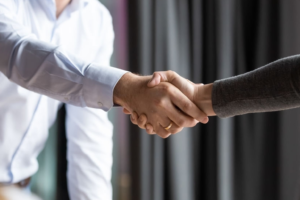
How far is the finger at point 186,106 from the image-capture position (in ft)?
3.42

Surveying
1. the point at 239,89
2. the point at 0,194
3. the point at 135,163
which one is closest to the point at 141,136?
the point at 135,163

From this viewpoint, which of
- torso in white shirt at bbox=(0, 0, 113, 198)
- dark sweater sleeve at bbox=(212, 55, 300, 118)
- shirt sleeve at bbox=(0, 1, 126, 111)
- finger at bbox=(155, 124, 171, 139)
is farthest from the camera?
torso in white shirt at bbox=(0, 0, 113, 198)

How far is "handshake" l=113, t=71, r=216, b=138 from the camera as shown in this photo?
1034 millimetres

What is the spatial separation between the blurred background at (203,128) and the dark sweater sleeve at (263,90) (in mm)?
454

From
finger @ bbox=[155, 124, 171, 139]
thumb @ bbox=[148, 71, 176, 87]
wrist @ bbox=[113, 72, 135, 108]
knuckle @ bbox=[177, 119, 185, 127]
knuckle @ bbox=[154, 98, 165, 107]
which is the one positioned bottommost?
finger @ bbox=[155, 124, 171, 139]

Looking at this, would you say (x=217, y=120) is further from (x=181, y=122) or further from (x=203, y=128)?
(x=181, y=122)

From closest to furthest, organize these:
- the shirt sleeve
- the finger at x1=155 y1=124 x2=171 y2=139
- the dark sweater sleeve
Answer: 1. the dark sweater sleeve
2. the shirt sleeve
3. the finger at x1=155 y1=124 x2=171 y2=139

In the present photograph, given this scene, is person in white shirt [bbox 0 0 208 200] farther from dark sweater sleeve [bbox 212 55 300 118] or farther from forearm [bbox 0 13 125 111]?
dark sweater sleeve [bbox 212 55 300 118]

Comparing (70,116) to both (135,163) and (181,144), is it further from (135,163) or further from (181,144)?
(181,144)

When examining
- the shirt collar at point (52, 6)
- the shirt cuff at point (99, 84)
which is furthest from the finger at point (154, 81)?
the shirt collar at point (52, 6)

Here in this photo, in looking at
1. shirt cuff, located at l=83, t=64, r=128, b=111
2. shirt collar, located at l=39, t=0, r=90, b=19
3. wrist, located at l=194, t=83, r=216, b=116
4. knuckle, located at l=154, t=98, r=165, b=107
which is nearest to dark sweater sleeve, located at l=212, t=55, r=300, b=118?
wrist, located at l=194, t=83, r=216, b=116

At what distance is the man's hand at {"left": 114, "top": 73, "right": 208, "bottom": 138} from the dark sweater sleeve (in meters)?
0.11

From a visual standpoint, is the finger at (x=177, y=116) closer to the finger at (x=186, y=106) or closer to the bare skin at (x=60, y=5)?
the finger at (x=186, y=106)

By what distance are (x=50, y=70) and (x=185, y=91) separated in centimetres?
42
